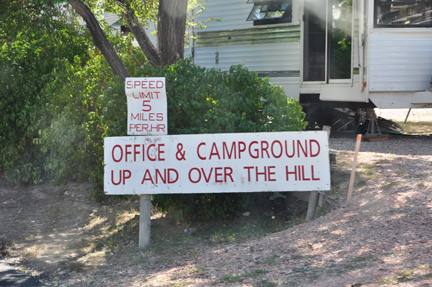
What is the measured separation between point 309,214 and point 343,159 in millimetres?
2124

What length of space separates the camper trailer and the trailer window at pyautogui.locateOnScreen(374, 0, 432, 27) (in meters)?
0.02

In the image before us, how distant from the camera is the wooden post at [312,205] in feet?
22.5

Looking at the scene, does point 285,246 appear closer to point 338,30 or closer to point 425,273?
point 425,273

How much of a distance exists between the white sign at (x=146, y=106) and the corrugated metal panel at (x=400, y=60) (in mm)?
5623

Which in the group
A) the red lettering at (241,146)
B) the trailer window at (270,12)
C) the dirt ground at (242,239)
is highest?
the trailer window at (270,12)

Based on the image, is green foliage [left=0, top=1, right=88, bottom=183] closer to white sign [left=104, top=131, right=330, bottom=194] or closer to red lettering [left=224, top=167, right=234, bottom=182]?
white sign [left=104, top=131, right=330, bottom=194]

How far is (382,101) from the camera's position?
1109 cm

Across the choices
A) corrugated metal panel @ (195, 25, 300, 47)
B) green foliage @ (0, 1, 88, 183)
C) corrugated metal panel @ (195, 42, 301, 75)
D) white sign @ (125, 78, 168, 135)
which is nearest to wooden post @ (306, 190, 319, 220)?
white sign @ (125, 78, 168, 135)

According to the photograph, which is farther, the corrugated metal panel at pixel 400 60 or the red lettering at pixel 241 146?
the corrugated metal panel at pixel 400 60

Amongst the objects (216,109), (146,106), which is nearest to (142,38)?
(216,109)

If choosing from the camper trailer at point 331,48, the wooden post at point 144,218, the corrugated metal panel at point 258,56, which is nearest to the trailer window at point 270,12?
the camper trailer at point 331,48

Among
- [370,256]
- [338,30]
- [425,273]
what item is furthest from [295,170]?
[338,30]

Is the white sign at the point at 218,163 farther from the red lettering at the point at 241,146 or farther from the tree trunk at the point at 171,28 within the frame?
the tree trunk at the point at 171,28

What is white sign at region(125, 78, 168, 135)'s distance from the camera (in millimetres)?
6477
